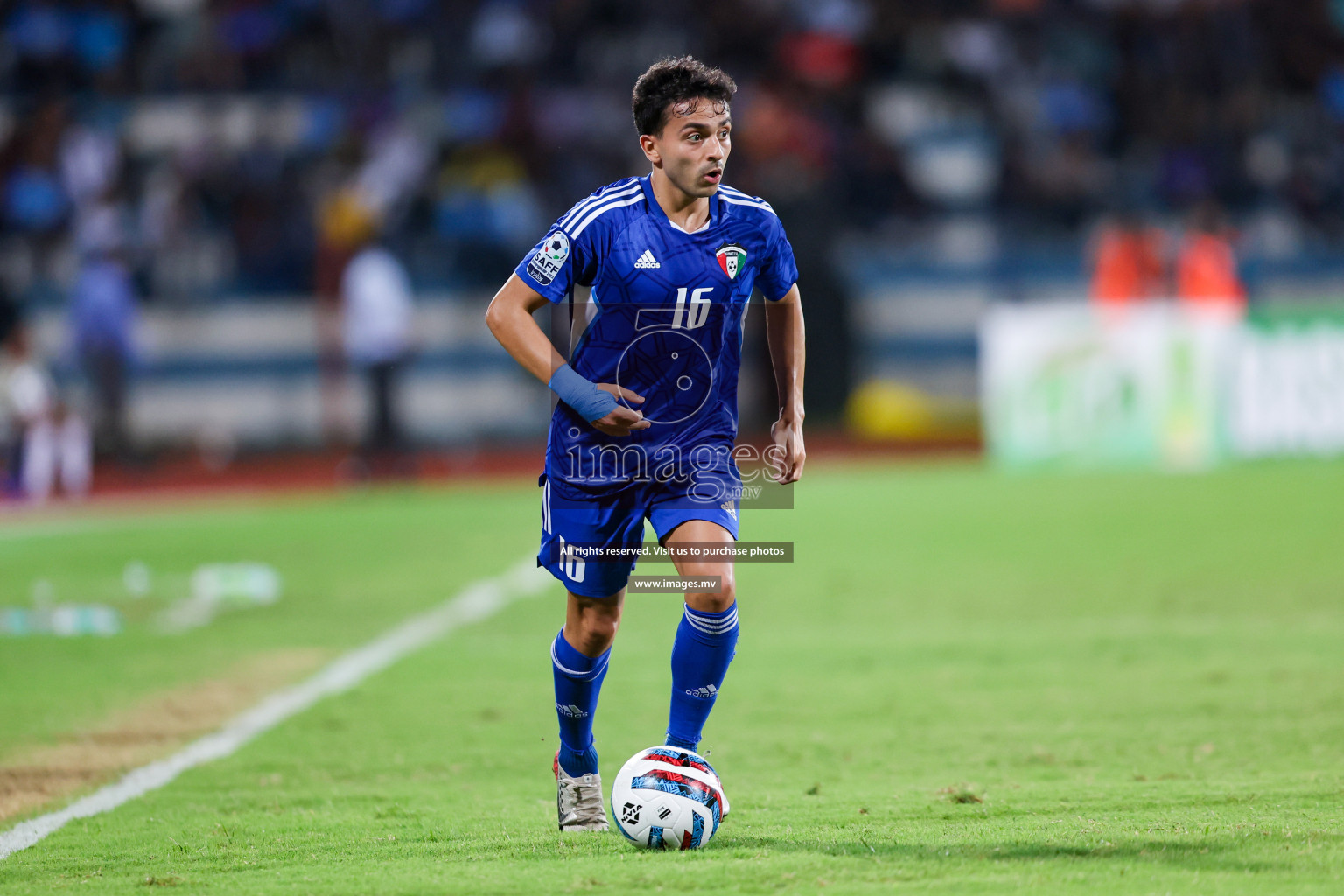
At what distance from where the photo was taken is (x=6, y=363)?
18.6 meters

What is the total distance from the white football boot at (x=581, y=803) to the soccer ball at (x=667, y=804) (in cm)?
30

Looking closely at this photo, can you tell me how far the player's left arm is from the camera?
503 centimetres

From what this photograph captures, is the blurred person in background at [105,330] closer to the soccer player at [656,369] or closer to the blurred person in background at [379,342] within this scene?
the blurred person in background at [379,342]

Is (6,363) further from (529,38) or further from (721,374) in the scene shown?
(721,374)

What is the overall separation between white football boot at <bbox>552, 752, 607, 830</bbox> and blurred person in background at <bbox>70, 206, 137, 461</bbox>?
16111 mm

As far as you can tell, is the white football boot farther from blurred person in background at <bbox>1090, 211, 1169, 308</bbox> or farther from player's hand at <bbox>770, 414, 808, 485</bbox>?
blurred person in background at <bbox>1090, 211, 1169, 308</bbox>

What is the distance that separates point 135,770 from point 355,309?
11876 mm

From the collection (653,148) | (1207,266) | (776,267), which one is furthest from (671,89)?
(1207,266)

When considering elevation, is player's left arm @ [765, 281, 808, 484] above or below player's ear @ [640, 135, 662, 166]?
below

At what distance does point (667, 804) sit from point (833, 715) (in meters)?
2.44

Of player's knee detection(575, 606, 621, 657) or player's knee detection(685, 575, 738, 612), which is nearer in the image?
player's knee detection(685, 575, 738, 612)

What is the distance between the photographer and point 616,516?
189 inches

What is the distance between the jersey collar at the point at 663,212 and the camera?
Answer: 4824 millimetres

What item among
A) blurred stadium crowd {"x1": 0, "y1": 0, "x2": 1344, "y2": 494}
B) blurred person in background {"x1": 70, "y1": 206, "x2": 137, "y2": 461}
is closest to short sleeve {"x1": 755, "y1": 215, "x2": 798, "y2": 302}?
blurred stadium crowd {"x1": 0, "y1": 0, "x2": 1344, "y2": 494}
